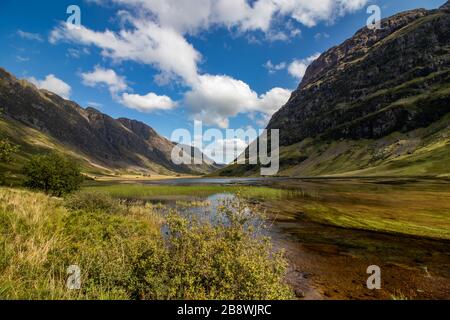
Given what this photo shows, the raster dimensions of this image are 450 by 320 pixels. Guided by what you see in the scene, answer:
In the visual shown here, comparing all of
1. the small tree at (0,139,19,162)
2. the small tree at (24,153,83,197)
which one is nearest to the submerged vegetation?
the small tree at (0,139,19,162)

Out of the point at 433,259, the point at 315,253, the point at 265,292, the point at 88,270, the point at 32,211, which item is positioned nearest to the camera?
the point at 265,292

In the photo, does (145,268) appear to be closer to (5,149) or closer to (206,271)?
(206,271)

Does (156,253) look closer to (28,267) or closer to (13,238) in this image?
(28,267)

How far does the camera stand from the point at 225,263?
10766 millimetres

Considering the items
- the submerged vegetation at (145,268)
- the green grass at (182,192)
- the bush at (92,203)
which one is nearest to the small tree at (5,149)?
the bush at (92,203)

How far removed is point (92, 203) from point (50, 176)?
19510 millimetres

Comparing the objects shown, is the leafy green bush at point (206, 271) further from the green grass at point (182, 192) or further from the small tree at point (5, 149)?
the green grass at point (182, 192)

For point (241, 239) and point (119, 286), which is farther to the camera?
point (241, 239)

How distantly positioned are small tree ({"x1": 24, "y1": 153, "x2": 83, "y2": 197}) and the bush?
54.8 ft

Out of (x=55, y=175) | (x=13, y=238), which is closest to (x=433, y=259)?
(x=13, y=238)

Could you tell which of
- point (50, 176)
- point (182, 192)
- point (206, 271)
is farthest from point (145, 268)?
point (182, 192)

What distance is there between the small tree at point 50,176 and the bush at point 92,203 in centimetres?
1669
